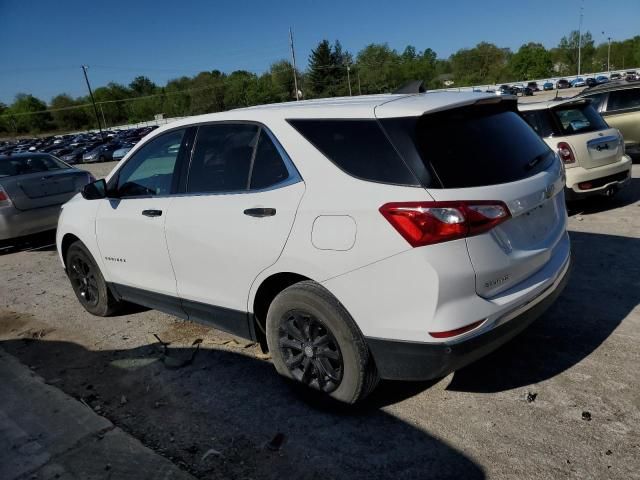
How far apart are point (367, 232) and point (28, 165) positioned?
7.90m

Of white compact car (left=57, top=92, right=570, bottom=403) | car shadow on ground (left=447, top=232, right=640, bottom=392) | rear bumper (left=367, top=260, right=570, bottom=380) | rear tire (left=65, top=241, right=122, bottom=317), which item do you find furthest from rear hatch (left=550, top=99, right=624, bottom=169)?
rear tire (left=65, top=241, right=122, bottom=317)

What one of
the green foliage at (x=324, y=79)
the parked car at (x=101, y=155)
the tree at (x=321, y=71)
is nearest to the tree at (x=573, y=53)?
the green foliage at (x=324, y=79)

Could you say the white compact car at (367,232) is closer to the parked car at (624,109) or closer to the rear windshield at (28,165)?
the rear windshield at (28,165)

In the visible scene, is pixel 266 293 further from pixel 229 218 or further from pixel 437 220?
pixel 437 220

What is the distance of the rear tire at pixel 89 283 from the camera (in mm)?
4895

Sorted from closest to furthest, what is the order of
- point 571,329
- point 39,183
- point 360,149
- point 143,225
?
point 360,149 → point 571,329 → point 143,225 → point 39,183

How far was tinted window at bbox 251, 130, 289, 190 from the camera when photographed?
3117 millimetres

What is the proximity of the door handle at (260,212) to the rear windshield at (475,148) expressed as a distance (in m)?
0.85

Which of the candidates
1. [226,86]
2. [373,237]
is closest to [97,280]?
[373,237]

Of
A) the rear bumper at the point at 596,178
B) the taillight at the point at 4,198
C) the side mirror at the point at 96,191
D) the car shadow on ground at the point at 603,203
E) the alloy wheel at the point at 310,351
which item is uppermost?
the side mirror at the point at 96,191

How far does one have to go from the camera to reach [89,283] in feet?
16.8

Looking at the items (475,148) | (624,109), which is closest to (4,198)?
(475,148)

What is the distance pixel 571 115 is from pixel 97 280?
Result: 6457mm

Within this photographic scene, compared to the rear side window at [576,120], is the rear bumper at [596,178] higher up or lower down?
lower down
